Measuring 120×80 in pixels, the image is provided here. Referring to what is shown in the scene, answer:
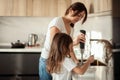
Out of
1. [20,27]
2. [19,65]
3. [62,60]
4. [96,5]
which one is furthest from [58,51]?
[20,27]

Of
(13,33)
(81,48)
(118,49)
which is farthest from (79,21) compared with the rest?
(13,33)

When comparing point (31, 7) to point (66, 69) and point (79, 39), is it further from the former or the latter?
point (66, 69)

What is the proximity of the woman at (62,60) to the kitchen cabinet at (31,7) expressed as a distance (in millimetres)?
754

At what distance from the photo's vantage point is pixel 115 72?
78 cm

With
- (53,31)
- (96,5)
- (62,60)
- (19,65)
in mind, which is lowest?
(19,65)

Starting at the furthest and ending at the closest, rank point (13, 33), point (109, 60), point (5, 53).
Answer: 1. point (13, 33)
2. point (5, 53)
3. point (109, 60)

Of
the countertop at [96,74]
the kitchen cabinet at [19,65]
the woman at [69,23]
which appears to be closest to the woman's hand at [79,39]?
the woman at [69,23]

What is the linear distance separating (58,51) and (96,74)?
22 cm

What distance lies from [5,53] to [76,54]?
2.43ft

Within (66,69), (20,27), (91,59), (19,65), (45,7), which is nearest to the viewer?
(66,69)

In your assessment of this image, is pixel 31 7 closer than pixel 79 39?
No

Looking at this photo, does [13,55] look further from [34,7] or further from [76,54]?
[76,54]

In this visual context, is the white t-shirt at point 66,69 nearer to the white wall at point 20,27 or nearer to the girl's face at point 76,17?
the girl's face at point 76,17

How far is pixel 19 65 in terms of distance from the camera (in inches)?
67.5
